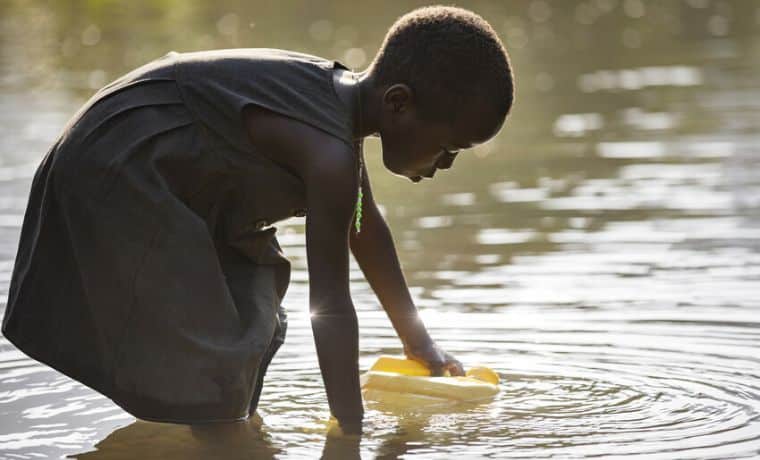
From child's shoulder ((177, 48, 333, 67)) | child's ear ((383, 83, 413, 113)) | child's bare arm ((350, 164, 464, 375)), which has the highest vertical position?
child's shoulder ((177, 48, 333, 67))

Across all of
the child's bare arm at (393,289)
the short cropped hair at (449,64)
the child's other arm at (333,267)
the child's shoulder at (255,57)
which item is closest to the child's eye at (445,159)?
the short cropped hair at (449,64)

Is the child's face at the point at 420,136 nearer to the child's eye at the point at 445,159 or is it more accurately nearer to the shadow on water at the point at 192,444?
the child's eye at the point at 445,159

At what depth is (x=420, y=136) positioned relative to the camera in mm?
3594

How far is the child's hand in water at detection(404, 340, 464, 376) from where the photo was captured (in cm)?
429

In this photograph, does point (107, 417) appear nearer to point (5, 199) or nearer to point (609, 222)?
point (609, 222)

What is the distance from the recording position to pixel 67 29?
17016mm

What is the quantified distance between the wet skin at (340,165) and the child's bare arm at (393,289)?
1.84 ft

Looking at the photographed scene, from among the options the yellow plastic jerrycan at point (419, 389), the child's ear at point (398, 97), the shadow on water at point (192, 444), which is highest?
the child's ear at point (398, 97)

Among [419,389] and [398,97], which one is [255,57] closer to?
[398,97]

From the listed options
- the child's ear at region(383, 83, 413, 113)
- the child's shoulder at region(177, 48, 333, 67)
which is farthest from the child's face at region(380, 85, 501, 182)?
the child's shoulder at region(177, 48, 333, 67)

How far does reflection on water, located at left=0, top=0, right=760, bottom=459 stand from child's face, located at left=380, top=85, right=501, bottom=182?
2.30ft

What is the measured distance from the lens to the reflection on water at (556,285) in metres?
3.90

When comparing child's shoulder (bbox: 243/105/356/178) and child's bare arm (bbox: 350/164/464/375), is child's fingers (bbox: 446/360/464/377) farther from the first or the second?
child's shoulder (bbox: 243/105/356/178)

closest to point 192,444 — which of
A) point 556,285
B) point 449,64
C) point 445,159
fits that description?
point 445,159
